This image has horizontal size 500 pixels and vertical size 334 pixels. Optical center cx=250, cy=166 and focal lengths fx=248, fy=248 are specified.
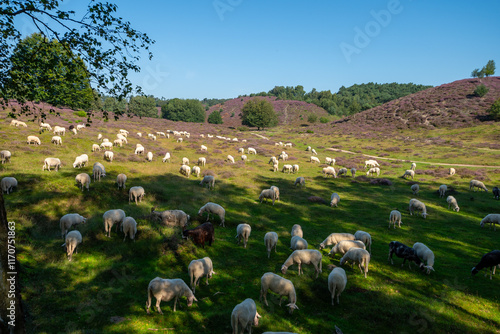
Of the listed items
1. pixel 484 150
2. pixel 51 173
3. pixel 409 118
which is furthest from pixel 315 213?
pixel 409 118

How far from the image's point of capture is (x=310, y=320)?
9148 millimetres

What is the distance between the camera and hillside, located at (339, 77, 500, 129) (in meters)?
79.6

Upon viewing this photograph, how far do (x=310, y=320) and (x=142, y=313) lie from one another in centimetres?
611

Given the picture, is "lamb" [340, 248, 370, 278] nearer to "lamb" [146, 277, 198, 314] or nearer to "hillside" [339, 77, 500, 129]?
"lamb" [146, 277, 198, 314]

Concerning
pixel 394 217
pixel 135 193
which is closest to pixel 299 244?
pixel 394 217

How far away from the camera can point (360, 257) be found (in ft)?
40.5

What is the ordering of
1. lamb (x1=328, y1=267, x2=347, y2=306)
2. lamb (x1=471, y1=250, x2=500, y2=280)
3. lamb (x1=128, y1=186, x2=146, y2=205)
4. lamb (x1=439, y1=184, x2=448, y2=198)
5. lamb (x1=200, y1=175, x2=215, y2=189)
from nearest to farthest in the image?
lamb (x1=328, y1=267, x2=347, y2=306)
lamb (x1=471, y1=250, x2=500, y2=280)
lamb (x1=128, y1=186, x2=146, y2=205)
lamb (x1=200, y1=175, x2=215, y2=189)
lamb (x1=439, y1=184, x2=448, y2=198)

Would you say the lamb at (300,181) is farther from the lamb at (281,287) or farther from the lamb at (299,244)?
the lamb at (281,287)

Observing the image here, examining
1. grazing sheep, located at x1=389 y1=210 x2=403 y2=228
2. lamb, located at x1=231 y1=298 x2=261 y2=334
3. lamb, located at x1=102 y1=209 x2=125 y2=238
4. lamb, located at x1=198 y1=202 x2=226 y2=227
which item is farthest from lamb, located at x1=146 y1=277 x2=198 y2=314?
grazing sheep, located at x1=389 y1=210 x2=403 y2=228

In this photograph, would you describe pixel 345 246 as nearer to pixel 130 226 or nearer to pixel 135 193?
pixel 130 226

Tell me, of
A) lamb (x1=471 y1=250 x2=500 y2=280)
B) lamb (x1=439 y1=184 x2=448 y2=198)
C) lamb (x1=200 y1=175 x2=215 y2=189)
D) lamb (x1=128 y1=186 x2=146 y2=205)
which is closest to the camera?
lamb (x1=471 y1=250 x2=500 y2=280)

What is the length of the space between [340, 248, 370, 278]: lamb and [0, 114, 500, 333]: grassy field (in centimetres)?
50

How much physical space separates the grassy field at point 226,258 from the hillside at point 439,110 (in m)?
64.2

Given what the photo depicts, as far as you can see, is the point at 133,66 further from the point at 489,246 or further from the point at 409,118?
the point at 409,118
